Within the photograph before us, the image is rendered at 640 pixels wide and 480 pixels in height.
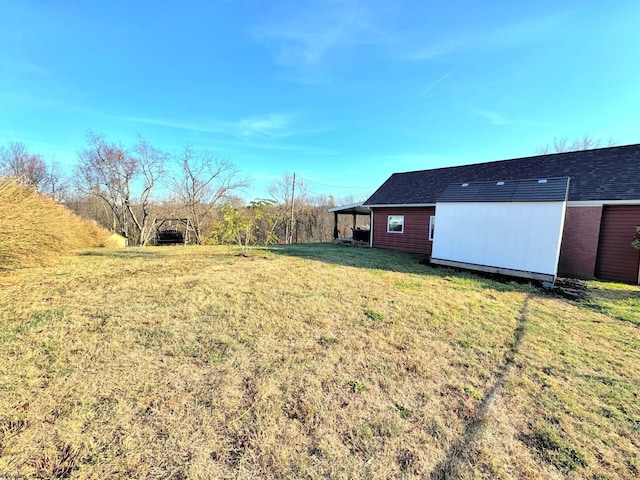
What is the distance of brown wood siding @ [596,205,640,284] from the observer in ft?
24.4

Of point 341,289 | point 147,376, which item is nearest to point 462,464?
point 147,376

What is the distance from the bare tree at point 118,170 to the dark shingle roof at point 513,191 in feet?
74.3

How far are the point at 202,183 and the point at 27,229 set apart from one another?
19.1 metres

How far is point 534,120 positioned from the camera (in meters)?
12.5

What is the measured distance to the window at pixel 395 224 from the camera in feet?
41.2

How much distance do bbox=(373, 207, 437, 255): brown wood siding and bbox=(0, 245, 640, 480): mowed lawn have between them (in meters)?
7.28

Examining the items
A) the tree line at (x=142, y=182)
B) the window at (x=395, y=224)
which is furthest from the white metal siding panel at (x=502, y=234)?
the tree line at (x=142, y=182)

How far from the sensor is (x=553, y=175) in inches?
382

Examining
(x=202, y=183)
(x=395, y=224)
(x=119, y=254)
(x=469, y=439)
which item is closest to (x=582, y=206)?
(x=395, y=224)

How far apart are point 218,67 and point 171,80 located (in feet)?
8.86

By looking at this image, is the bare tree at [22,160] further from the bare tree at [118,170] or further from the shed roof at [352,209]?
the shed roof at [352,209]

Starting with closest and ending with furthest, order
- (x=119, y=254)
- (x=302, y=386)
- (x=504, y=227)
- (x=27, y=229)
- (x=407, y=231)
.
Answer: (x=302, y=386) → (x=27, y=229) → (x=504, y=227) → (x=119, y=254) → (x=407, y=231)

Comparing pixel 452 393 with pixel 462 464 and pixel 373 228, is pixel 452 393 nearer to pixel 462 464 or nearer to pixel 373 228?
pixel 462 464

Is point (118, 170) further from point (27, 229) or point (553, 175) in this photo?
point (553, 175)
